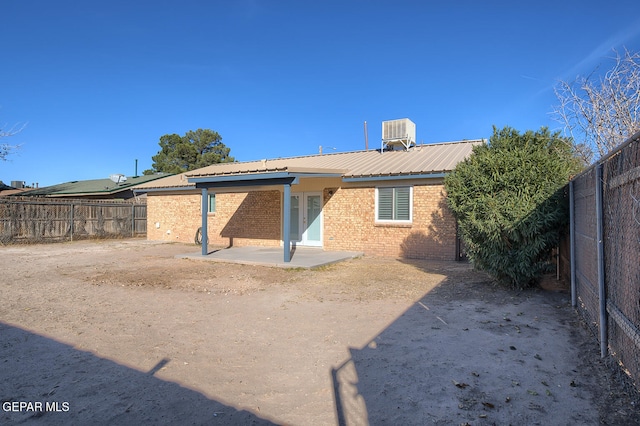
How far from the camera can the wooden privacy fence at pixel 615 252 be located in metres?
3.16

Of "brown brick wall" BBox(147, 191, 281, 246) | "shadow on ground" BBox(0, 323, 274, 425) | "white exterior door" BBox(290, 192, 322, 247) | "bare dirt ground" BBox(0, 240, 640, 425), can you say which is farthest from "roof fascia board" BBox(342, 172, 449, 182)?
"shadow on ground" BBox(0, 323, 274, 425)

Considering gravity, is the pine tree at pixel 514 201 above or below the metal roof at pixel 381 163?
below

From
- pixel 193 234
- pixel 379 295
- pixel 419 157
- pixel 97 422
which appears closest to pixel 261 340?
pixel 97 422

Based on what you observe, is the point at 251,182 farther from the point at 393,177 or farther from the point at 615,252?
the point at 615,252

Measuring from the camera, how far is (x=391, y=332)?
524 centimetres

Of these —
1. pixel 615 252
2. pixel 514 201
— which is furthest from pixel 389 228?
pixel 615 252

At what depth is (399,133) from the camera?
16406 millimetres

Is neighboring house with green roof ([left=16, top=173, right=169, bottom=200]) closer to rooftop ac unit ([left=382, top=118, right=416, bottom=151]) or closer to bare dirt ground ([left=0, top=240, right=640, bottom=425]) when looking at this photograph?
rooftop ac unit ([left=382, top=118, right=416, bottom=151])

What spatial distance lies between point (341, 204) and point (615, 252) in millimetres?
10538

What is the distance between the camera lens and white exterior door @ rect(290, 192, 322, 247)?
1475cm

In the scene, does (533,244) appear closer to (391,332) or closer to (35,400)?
(391,332)

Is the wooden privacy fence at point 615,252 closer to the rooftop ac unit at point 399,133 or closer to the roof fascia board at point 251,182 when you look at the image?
the roof fascia board at point 251,182

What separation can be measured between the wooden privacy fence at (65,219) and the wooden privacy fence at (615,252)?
20715mm

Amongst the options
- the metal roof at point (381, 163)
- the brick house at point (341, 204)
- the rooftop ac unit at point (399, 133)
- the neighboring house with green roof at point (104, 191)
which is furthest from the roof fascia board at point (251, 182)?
the neighboring house with green roof at point (104, 191)
